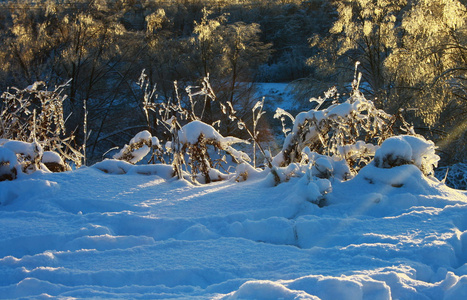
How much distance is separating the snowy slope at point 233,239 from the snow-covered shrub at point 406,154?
4.7 inches

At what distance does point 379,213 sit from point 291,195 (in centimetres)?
51

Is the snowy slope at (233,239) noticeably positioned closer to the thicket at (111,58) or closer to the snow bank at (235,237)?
the snow bank at (235,237)

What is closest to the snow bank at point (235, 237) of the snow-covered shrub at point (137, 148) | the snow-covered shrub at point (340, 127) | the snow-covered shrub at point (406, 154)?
the snow-covered shrub at point (406, 154)

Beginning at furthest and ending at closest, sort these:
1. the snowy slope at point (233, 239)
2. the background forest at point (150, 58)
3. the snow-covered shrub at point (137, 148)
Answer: the background forest at point (150, 58)
the snow-covered shrub at point (137, 148)
the snowy slope at point (233, 239)

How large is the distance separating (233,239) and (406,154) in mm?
1457

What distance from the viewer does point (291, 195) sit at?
8.04ft

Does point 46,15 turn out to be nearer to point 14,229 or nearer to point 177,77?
point 177,77

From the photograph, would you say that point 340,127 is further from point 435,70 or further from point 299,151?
point 435,70

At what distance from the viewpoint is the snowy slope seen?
1495mm

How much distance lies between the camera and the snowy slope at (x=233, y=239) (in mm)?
1495

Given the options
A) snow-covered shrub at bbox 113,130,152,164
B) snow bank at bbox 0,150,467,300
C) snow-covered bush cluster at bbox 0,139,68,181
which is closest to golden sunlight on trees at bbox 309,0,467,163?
snow-covered shrub at bbox 113,130,152,164

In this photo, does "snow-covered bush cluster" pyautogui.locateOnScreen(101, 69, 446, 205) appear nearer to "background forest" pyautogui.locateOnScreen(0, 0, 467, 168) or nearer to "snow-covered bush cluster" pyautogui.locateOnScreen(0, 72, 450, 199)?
"snow-covered bush cluster" pyautogui.locateOnScreen(0, 72, 450, 199)

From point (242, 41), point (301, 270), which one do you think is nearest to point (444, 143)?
point (242, 41)

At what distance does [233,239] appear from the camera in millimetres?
1993
